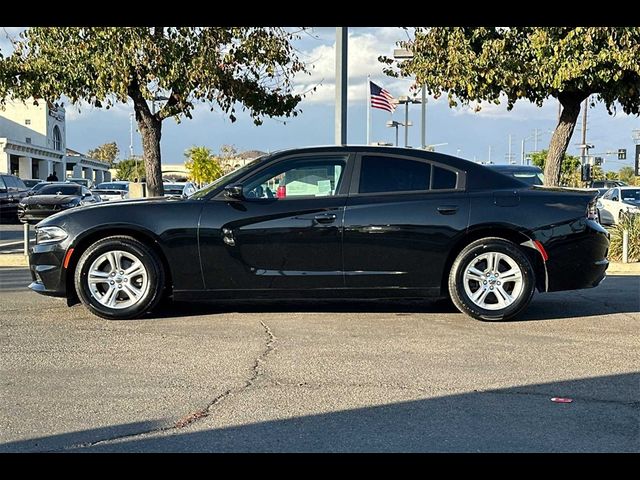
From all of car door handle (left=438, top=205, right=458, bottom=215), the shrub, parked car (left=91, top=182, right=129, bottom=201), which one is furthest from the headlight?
parked car (left=91, top=182, right=129, bottom=201)

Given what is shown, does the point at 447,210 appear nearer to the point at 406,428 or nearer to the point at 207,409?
the point at 406,428

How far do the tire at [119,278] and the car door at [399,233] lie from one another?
184 centimetres

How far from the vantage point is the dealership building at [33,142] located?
59875 mm

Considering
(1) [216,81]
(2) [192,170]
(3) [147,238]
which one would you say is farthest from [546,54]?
(2) [192,170]

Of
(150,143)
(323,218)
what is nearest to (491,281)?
(323,218)

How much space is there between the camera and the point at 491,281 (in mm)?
7359

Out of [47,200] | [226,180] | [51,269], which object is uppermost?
[226,180]

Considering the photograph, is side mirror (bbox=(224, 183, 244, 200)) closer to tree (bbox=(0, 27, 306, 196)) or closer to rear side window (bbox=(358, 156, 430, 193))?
rear side window (bbox=(358, 156, 430, 193))

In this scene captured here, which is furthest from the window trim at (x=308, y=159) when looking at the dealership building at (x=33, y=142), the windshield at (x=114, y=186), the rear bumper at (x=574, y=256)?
the dealership building at (x=33, y=142)

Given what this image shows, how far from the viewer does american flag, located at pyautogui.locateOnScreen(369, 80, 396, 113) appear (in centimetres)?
2141

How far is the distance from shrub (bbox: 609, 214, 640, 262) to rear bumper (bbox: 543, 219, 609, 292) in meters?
6.00

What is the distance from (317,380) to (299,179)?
8.82 ft

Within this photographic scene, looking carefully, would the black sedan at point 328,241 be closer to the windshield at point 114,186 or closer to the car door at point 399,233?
the car door at point 399,233

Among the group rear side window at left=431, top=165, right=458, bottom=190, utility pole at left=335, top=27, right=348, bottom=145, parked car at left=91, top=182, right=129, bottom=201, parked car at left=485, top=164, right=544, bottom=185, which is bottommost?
parked car at left=91, top=182, right=129, bottom=201
